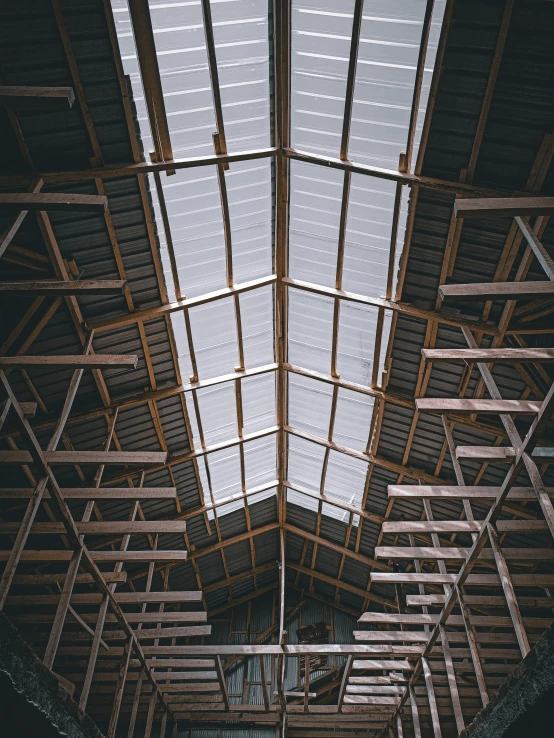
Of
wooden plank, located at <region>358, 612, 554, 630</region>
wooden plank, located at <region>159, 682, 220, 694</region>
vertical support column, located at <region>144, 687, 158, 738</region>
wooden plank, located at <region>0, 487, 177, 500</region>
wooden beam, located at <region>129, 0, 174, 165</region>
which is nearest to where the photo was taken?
wooden beam, located at <region>129, 0, 174, 165</region>

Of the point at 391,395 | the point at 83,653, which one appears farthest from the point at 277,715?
the point at 391,395

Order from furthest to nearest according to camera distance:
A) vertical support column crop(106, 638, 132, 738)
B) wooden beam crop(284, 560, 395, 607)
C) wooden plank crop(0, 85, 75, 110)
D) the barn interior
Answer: wooden beam crop(284, 560, 395, 607)
vertical support column crop(106, 638, 132, 738)
the barn interior
wooden plank crop(0, 85, 75, 110)

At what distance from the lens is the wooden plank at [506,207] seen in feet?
25.7

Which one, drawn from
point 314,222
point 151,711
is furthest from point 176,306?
point 151,711

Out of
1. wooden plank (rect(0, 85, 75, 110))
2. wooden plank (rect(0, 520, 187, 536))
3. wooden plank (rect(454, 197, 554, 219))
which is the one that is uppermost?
wooden plank (rect(0, 85, 75, 110))

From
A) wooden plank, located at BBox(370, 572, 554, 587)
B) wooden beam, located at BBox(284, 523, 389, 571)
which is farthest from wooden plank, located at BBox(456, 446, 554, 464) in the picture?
wooden beam, located at BBox(284, 523, 389, 571)

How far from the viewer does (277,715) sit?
20984 mm

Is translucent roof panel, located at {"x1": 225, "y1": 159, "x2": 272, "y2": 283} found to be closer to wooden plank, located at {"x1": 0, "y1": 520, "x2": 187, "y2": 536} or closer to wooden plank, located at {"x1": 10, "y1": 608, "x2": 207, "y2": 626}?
wooden plank, located at {"x1": 0, "y1": 520, "x2": 187, "y2": 536}

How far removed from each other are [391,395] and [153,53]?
33.8ft

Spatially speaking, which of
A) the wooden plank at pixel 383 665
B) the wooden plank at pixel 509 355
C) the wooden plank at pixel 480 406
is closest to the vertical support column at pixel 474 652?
the wooden plank at pixel 383 665

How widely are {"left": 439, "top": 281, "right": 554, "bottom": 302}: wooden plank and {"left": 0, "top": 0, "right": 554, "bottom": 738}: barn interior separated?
0.04m

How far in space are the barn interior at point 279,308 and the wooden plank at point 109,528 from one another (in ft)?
0.23

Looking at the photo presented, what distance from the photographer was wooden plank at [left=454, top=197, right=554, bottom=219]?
7.83 meters

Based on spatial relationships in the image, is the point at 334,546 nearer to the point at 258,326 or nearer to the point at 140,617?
the point at 140,617
